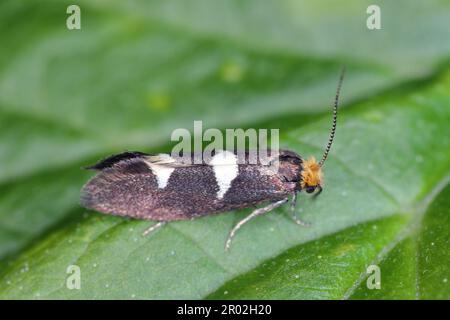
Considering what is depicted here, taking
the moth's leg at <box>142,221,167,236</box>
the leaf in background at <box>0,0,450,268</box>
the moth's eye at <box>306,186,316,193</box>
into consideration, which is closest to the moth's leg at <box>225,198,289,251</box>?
the moth's eye at <box>306,186,316,193</box>

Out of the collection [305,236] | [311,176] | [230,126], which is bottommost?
[305,236]

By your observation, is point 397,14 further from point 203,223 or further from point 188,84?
point 203,223

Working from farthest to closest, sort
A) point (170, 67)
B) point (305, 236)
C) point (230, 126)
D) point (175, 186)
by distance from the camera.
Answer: point (170, 67), point (230, 126), point (175, 186), point (305, 236)

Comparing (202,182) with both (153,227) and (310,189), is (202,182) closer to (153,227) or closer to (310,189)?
(153,227)

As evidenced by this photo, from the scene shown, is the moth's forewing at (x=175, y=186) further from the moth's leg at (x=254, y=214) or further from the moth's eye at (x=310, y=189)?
the moth's eye at (x=310, y=189)

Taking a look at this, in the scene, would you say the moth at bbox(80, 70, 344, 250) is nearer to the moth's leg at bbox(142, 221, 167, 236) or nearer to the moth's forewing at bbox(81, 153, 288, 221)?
the moth's forewing at bbox(81, 153, 288, 221)

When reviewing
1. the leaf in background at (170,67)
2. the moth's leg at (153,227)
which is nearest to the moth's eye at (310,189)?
the leaf in background at (170,67)

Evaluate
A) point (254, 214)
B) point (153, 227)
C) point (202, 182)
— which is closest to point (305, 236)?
point (254, 214)
